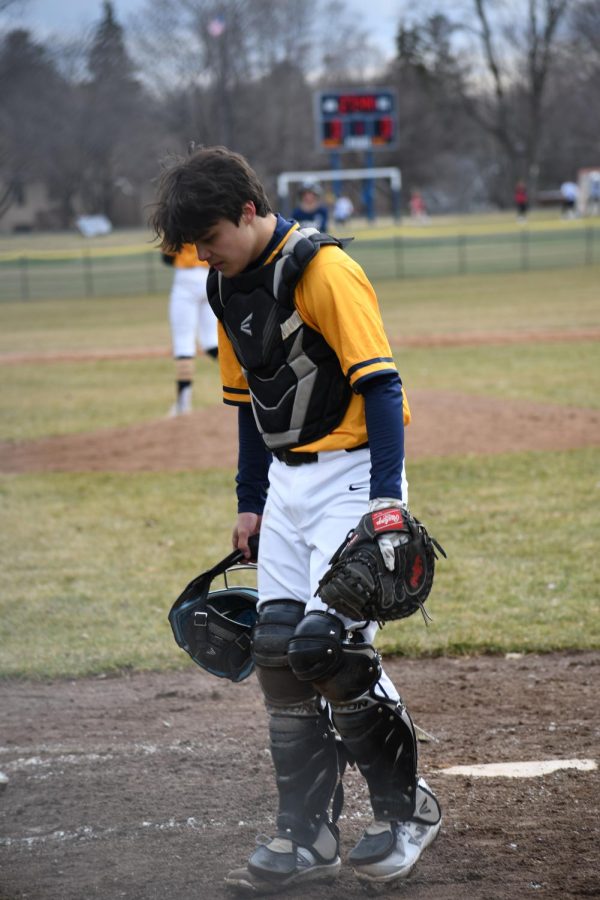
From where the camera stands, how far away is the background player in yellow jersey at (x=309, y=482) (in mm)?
2867

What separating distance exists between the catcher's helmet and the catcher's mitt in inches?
25.6

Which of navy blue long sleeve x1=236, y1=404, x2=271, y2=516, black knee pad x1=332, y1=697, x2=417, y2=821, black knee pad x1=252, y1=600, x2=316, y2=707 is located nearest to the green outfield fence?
navy blue long sleeve x1=236, y1=404, x2=271, y2=516

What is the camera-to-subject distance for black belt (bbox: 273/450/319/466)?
305 cm

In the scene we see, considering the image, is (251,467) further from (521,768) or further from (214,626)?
(521,768)

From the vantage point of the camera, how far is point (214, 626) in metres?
3.44

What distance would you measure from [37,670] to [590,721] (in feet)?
7.93

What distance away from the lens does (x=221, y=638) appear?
3453 mm

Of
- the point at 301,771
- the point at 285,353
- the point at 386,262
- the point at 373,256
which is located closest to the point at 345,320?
the point at 285,353

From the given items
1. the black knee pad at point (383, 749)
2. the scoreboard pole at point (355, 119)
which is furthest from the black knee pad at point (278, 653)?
the scoreboard pole at point (355, 119)

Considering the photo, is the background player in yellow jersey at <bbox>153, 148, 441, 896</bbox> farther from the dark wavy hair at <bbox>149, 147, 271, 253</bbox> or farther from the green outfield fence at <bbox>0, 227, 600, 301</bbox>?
the green outfield fence at <bbox>0, 227, 600, 301</bbox>

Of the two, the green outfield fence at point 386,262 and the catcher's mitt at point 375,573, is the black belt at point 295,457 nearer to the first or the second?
the catcher's mitt at point 375,573

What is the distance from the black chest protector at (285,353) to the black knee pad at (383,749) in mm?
758

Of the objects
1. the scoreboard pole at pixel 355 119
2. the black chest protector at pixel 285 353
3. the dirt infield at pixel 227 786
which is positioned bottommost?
the dirt infield at pixel 227 786

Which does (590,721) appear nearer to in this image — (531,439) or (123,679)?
(123,679)
